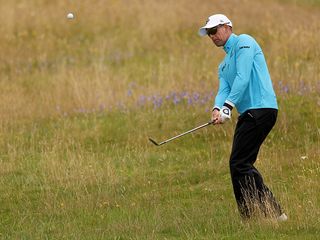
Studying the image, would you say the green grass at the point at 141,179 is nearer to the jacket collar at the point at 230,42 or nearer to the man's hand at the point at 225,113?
the man's hand at the point at 225,113

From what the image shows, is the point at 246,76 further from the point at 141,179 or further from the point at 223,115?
the point at 141,179

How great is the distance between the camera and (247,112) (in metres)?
8.54

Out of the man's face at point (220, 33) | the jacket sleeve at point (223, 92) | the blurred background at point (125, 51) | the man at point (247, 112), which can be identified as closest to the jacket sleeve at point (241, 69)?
the man at point (247, 112)

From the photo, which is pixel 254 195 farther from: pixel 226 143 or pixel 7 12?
pixel 7 12

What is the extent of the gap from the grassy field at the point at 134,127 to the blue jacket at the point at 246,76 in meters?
1.17

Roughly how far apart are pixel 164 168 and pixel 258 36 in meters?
9.96

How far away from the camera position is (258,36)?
2098 cm

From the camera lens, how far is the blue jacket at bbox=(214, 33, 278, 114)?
27.5ft

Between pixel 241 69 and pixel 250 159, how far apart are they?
91 centimetres

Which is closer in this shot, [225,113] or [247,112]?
[225,113]

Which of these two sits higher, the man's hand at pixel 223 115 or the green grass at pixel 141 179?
the man's hand at pixel 223 115

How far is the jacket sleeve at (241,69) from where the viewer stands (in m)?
8.37

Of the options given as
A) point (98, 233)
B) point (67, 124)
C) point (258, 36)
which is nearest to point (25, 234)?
point (98, 233)

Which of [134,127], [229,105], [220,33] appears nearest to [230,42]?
[220,33]
